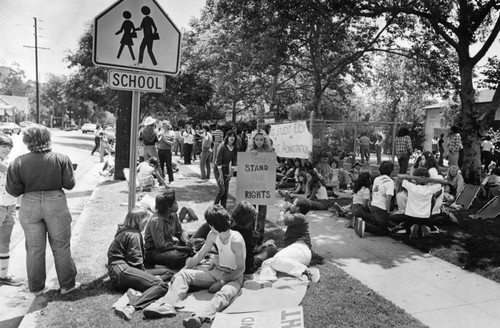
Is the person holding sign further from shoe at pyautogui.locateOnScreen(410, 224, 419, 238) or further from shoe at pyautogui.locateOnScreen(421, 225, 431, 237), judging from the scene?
shoe at pyautogui.locateOnScreen(421, 225, 431, 237)

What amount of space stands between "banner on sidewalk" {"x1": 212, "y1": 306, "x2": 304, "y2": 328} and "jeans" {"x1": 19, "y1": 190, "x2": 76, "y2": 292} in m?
1.79

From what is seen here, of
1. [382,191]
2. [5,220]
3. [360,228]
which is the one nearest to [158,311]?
[5,220]

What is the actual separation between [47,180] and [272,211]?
18.2 ft

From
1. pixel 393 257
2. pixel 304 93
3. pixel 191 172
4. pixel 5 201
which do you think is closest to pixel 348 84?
pixel 304 93

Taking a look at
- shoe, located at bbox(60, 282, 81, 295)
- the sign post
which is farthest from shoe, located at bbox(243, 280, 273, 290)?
the sign post

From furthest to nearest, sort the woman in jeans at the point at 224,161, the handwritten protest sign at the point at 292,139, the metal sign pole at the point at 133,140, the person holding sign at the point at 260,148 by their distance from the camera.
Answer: the handwritten protest sign at the point at 292,139, the woman in jeans at the point at 224,161, the person holding sign at the point at 260,148, the metal sign pole at the point at 133,140

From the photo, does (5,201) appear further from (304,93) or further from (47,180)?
(304,93)

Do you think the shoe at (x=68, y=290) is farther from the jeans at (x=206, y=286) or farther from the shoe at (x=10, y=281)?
the jeans at (x=206, y=286)

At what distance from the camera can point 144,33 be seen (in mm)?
4543

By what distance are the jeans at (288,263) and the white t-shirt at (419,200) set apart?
2.59 meters

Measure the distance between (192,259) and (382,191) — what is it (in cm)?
394

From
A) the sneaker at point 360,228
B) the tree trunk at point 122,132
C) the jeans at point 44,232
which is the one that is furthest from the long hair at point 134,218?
→ the tree trunk at point 122,132

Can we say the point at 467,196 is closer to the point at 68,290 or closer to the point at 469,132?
the point at 469,132

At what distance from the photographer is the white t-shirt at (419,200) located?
22.4 ft
